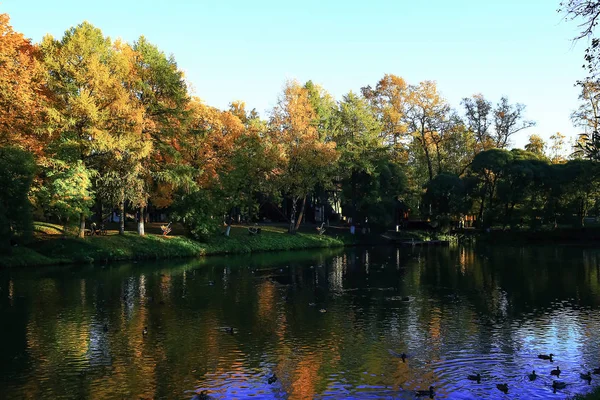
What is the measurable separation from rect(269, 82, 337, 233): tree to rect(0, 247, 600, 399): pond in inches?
1047

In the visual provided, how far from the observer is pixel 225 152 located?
203ft

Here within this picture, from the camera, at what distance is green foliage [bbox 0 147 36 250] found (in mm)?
40469

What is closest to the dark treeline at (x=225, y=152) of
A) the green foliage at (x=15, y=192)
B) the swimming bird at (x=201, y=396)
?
the green foliage at (x=15, y=192)

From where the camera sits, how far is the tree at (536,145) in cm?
9456

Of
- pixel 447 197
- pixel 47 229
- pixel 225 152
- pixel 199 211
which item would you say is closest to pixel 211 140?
pixel 225 152

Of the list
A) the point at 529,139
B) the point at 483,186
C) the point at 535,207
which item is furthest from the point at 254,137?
the point at 529,139

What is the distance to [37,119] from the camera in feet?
152

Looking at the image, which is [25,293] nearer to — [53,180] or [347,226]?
[53,180]

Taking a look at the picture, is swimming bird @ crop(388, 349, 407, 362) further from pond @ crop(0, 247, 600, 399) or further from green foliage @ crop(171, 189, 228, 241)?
green foliage @ crop(171, 189, 228, 241)

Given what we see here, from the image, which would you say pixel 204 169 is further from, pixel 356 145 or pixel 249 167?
pixel 356 145

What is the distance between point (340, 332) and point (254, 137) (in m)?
43.4

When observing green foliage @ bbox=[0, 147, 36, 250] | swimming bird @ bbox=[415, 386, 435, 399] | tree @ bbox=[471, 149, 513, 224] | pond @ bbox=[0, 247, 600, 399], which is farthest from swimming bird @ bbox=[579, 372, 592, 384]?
tree @ bbox=[471, 149, 513, 224]

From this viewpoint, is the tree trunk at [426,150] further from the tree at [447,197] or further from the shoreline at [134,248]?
the shoreline at [134,248]

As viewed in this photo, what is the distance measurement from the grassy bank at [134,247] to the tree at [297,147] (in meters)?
6.83
